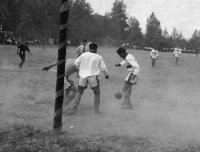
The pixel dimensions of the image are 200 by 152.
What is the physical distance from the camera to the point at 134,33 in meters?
111

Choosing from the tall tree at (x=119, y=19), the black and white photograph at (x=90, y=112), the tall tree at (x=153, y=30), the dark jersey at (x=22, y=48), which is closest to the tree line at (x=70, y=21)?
the tall tree at (x=119, y=19)

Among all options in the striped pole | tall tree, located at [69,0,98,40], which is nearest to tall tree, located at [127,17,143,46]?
tall tree, located at [69,0,98,40]

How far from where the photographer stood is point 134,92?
1388 cm

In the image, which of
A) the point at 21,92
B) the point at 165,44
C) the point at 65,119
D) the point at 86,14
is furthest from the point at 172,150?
the point at 165,44

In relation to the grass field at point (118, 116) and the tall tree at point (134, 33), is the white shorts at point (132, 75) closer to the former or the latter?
the grass field at point (118, 116)

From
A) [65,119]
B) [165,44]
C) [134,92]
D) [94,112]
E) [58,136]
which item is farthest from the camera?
[165,44]

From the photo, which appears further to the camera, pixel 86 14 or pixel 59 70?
pixel 86 14

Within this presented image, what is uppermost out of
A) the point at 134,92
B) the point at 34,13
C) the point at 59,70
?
the point at 34,13

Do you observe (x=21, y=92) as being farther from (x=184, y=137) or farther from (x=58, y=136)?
(x=184, y=137)

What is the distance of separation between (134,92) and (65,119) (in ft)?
19.0

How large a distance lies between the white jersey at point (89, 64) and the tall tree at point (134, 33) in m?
96.1

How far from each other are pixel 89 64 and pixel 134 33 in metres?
104

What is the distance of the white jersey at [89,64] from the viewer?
8938 mm

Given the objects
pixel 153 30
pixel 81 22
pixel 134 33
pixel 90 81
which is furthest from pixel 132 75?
pixel 153 30
